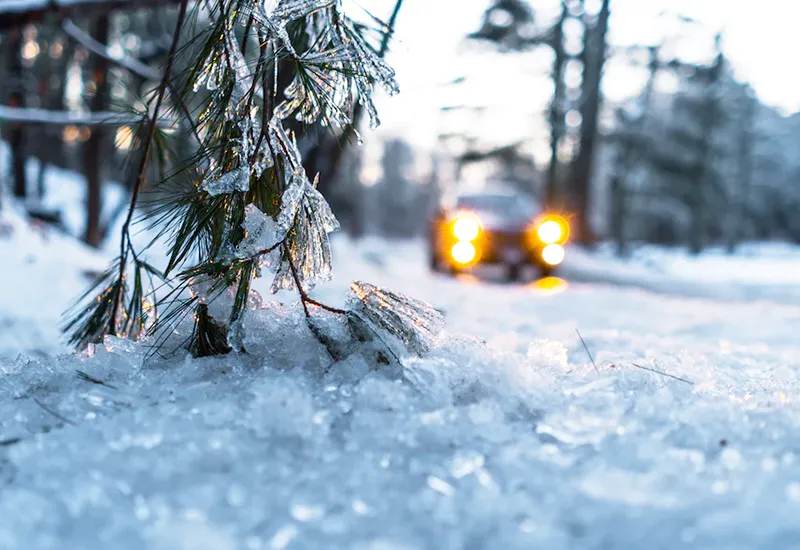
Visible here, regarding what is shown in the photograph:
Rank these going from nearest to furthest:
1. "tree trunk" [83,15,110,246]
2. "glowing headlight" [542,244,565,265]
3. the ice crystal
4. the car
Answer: the ice crystal
"tree trunk" [83,15,110,246]
the car
"glowing headlight" [542,244,565,265]

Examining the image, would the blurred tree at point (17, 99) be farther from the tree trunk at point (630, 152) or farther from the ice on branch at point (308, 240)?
the tree trunk at point (630, 152)

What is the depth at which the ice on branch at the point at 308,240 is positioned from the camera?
1791 mm

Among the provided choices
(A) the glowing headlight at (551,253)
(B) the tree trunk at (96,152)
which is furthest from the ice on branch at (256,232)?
(A) the glowing headlight at (551,253)

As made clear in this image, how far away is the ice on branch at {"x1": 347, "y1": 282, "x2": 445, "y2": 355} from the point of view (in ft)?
5.67

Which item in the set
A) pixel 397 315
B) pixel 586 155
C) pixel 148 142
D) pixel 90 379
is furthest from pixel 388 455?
pixel 586 155

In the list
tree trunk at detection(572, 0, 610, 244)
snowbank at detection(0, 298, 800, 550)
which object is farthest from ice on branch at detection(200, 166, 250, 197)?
tree trunk at detection(572, 0, 610, 244)

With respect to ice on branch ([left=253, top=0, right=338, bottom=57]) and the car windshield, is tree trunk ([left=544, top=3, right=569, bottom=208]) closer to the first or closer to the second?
the car windshield

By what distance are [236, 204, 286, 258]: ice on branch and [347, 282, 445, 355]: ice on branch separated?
0.95 feet

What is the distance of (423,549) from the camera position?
0.92 metres

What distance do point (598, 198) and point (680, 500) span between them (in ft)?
160

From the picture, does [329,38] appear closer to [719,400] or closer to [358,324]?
[358,324]

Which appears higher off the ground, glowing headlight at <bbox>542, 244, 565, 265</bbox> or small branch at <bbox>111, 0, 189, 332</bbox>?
small branch at <bbox>111, 0, 189, 332</bbox>

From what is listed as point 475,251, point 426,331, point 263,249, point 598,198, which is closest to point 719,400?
point 426,331

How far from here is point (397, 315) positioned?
1.77m
